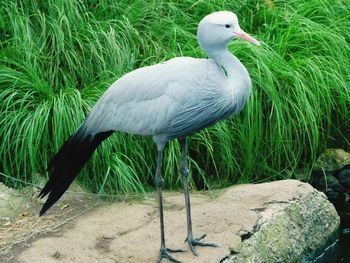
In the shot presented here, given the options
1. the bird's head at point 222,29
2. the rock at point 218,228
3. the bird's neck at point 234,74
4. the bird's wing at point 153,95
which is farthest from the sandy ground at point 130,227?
the bird's head at point 222,29

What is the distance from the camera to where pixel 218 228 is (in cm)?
403

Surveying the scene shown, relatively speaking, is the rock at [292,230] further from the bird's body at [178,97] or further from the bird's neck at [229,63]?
the bird's neck at [229,63]

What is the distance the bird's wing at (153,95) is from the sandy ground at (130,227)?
1.85ft

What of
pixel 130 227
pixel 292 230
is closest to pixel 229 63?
pixel 130 227

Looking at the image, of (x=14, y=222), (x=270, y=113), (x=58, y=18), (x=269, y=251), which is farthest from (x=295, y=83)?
(x=14, y=222)

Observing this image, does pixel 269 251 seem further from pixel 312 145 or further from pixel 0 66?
pixel 0 66

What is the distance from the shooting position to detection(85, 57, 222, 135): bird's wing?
142 inches

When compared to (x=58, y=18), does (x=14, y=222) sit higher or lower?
lower

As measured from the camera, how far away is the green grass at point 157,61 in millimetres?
4617

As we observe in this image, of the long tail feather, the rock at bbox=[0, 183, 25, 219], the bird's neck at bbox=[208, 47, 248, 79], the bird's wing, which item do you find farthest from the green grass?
the bird's neck at bbox=[208, 47, 248, 79]

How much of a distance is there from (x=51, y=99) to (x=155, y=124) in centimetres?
125

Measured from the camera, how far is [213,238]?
3932 mm

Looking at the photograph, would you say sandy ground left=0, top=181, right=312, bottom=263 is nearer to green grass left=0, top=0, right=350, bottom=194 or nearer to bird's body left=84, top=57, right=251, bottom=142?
green grass left=0, top=0, right=350, bottom=194

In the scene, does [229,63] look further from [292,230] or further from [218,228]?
[292,230]
